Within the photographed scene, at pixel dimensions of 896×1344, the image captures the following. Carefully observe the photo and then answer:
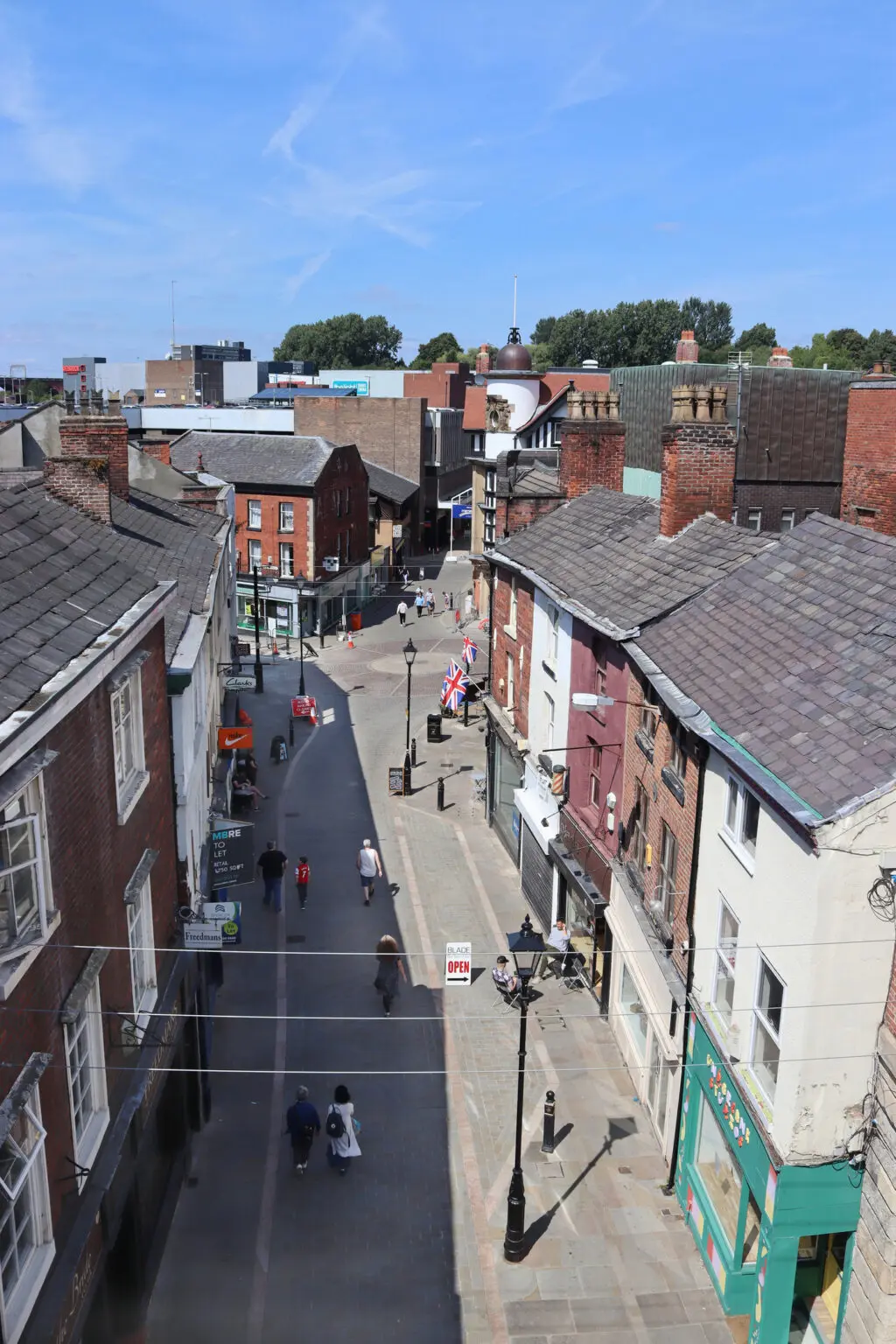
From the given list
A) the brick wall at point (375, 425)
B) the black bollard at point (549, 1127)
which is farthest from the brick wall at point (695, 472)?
the brick wall at point (375, 425)

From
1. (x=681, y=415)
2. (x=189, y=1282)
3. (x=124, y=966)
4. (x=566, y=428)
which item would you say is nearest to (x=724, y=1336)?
(x=189, y=1282)

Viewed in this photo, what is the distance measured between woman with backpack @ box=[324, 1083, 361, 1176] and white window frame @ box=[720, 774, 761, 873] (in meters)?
6.96

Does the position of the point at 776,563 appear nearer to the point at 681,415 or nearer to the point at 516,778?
the point at 681,415

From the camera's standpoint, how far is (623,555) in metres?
20.5

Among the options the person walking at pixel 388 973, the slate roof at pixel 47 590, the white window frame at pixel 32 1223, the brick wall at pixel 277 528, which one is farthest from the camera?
the brick wall at pixel 277 528

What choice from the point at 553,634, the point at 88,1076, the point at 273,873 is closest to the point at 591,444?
the point at 553,634

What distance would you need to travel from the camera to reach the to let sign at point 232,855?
55.1ft

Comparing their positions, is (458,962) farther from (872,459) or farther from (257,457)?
(257,457)

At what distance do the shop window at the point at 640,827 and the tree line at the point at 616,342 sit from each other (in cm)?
8769

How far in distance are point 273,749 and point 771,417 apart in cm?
2116

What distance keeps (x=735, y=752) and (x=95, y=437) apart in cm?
1510

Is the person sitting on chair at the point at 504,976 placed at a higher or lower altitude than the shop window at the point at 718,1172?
lower

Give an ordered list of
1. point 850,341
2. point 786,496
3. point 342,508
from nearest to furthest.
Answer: point 786,496
point 342,508
point 850,341

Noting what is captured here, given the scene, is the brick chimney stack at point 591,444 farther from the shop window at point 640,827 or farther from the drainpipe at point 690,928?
the drainpipe at point 690,928
